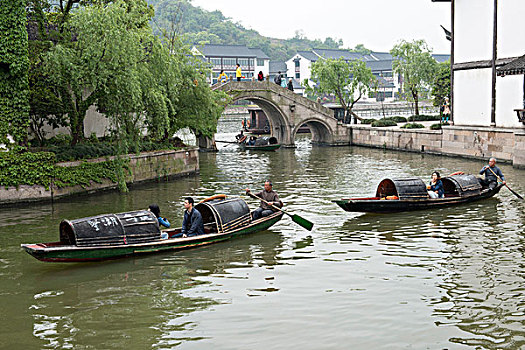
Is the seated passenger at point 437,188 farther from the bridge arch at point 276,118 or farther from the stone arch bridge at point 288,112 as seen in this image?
the bridge arch at point 276,118

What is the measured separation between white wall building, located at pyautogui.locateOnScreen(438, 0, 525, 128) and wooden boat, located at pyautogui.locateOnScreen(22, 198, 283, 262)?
1746cm

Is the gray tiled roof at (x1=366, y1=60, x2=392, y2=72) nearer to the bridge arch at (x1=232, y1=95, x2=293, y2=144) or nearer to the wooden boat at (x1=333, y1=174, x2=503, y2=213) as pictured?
the bridge arch at (x1=232, y1=95, x2=293, y2=144)

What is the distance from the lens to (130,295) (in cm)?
1036

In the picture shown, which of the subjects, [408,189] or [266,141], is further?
[266,141]

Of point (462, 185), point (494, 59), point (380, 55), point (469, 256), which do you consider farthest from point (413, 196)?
point (380, 55)

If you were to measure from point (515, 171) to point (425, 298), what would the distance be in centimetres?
1729

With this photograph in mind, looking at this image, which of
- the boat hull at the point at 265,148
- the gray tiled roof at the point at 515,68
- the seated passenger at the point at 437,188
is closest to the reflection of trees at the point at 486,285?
the seated passenger at the point at 437,188

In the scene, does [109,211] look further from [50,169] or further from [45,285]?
[45,285]

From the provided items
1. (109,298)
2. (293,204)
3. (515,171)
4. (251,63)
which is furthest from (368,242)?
(251,63)

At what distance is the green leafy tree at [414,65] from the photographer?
4556cm

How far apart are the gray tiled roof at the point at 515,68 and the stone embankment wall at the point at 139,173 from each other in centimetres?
1443

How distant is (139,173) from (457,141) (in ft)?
56.5

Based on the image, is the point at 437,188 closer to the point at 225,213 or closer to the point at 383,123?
the point at 225,213

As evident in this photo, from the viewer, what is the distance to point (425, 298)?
9883mm
